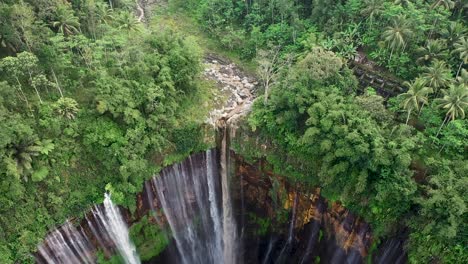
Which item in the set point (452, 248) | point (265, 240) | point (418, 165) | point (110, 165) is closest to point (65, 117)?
point (110, 165)

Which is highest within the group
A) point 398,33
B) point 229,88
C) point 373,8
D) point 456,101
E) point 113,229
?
point 373,8

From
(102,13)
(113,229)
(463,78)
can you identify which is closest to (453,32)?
(463,78)

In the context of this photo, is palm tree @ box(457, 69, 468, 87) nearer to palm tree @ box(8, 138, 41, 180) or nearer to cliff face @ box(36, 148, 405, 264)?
cliff face @ box(36, 148, 405, 264)

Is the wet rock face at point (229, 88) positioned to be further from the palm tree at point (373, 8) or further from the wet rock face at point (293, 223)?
the palm tree at point (373, 8)

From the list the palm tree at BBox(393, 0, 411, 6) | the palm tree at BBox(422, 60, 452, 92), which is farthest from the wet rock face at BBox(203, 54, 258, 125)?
the palm tree at BBox(422, 60, 452, 92)

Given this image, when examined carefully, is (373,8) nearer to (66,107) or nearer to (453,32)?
(453,32)

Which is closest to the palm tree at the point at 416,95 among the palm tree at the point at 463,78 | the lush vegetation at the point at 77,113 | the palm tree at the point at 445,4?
the palm tree at the point at 463,78
